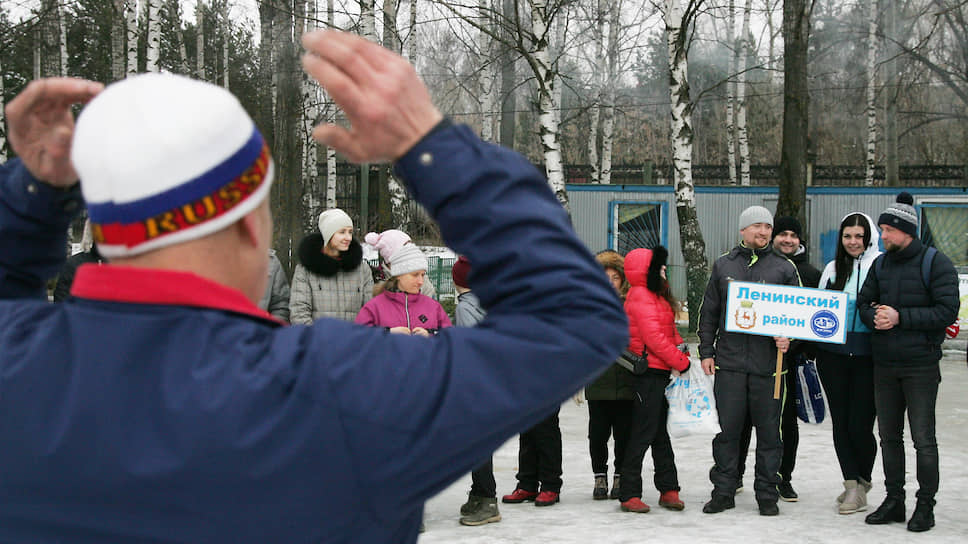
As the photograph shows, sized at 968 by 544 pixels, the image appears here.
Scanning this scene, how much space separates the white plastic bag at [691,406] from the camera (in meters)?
7.37

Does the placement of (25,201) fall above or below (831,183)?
below

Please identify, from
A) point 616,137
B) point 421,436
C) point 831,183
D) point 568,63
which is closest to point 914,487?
point 421,436

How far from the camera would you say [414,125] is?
4.07ft

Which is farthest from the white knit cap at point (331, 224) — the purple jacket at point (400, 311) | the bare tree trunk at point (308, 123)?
the bare tree trunk at point (308, 123)

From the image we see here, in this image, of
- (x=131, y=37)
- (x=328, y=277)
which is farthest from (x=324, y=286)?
(x=131, y=37)

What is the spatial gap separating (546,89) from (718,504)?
30.4ft

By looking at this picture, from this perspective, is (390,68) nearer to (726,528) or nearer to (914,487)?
(726,528)

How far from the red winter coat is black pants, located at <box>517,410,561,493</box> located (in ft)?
2.77

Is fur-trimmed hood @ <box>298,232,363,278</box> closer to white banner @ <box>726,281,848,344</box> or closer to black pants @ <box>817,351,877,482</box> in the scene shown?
white banner @ <box>726,281,848,344</box>

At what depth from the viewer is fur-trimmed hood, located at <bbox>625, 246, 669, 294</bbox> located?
7477 mm

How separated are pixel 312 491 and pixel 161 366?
22cm

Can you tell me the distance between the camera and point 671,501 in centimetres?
739

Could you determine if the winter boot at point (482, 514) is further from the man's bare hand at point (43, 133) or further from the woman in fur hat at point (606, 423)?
the man's bare hand at point (43, 133)

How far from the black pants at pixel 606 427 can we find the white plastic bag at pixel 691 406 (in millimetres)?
334
